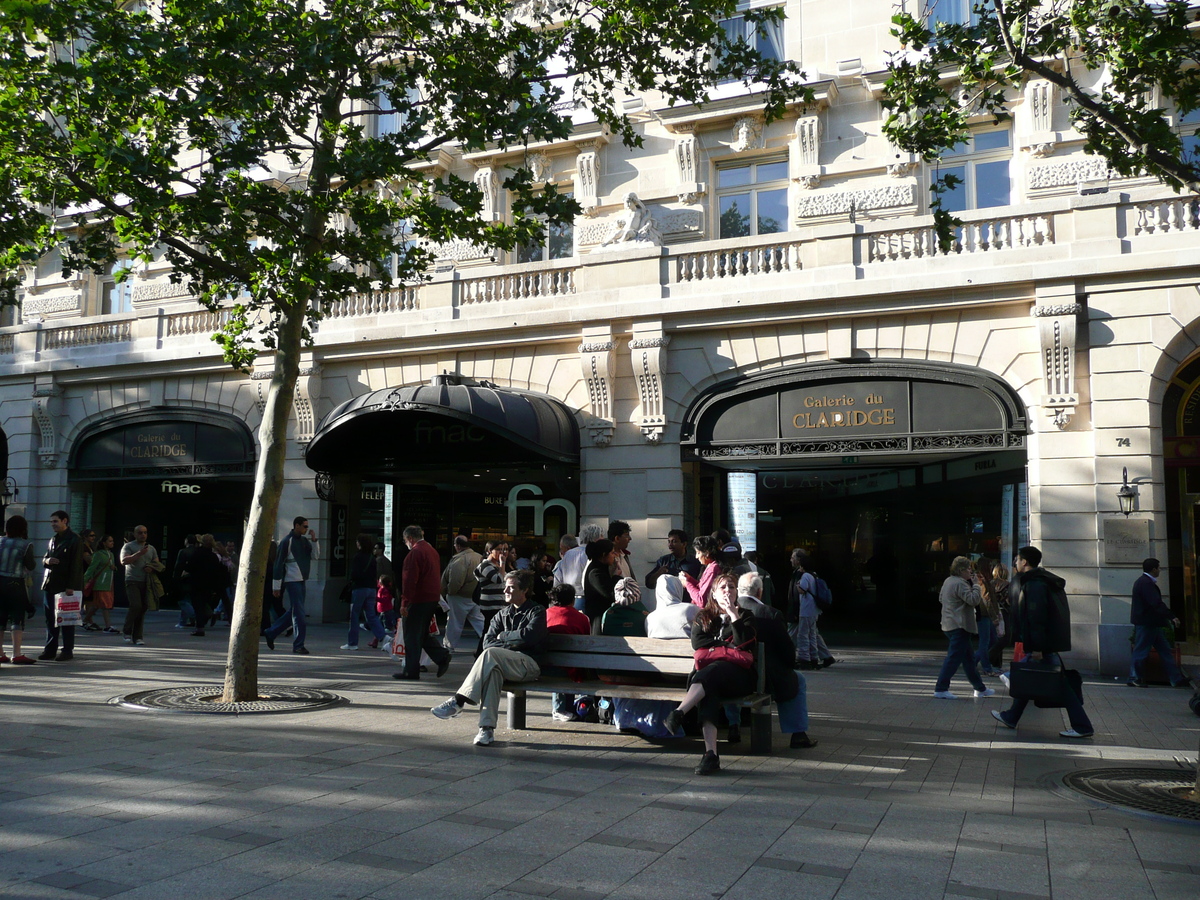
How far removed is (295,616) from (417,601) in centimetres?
358

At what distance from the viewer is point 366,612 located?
1489 cm

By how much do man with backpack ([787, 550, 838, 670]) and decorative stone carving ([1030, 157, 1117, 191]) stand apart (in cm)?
697

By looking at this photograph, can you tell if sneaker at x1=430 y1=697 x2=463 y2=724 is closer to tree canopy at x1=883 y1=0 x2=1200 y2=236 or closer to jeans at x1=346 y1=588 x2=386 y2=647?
tree canopy at x1=883 y1=0 x2=1200 y2=236

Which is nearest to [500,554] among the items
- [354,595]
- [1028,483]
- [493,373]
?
[354,595]

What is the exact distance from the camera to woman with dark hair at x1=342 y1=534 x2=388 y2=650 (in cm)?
1466

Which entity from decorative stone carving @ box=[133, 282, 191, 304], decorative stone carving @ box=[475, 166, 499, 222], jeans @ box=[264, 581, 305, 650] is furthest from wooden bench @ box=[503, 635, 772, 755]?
decorative stone carving @ box=[133, 282, 191, 304]

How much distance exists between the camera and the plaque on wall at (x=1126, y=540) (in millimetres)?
13078

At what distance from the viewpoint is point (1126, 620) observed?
13.1 metres

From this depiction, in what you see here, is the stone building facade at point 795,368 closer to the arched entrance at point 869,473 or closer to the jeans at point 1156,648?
the arched entrance at point 869,473

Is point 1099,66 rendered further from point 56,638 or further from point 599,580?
point 56,638

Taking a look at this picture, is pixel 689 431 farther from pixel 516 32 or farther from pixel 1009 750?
pixel 1009 750

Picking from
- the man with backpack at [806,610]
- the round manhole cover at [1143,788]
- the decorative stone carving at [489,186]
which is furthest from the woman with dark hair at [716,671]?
the decorative stone carving at [489,186]

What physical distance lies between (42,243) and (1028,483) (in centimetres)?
1293

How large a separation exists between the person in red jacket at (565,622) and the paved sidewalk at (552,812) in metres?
0.23
